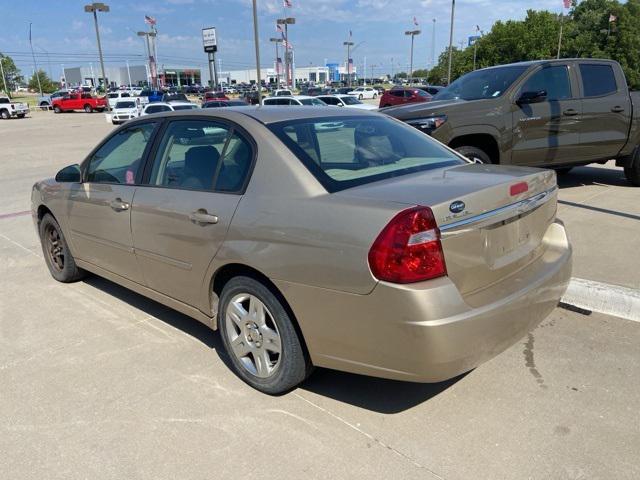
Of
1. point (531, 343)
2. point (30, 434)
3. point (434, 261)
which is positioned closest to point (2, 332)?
point (30, 434)

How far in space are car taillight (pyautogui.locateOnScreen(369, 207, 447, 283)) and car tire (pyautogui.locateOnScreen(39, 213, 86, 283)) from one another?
3.52 m

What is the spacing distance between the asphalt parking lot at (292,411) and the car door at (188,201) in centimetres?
60

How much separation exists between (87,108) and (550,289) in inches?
2115

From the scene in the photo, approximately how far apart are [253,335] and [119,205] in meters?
1.55

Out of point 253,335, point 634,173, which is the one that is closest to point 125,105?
point 634,173

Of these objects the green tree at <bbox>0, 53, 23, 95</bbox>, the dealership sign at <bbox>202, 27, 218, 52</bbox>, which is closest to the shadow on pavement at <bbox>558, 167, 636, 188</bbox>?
the dealership sign at <bbox>202, 27, 218, 52</bbox>

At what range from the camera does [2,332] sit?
13.4 ft

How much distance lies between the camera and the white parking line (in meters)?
3.91

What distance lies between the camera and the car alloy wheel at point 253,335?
118 inches

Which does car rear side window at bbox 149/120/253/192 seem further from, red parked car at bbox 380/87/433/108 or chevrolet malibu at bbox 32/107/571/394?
red parked car at bbox 380/87/433/108

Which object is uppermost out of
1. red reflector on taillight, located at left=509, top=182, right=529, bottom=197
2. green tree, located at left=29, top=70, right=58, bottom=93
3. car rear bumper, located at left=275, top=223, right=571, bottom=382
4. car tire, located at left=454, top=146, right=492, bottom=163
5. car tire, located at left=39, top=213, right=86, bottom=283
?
green tree, located at left=29, top=70, right=58, bottom=93

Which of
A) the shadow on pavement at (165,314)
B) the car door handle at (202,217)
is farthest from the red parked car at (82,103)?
the car door handle at (202,217)

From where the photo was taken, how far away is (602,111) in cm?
770

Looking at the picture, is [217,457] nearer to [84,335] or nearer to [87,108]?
[84,335]
